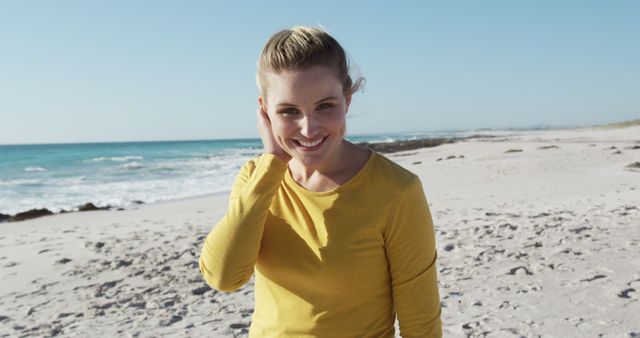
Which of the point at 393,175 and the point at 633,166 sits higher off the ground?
the point at 393,175

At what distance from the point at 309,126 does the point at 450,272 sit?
471cm

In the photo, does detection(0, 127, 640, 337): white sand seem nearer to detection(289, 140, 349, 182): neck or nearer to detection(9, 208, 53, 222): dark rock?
detection(9, 208, 53, 222): dark rock

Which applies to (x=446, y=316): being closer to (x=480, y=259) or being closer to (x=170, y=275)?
(x=480, y=259)

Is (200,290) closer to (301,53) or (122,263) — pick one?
(122,263)

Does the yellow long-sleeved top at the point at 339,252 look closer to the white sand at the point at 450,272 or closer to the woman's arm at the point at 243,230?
the woman's arm at the point at 243,230

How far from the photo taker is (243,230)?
1659mm

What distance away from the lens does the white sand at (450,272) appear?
4.54 meters

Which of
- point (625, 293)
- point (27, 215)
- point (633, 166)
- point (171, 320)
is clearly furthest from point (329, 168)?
point (633, 166)

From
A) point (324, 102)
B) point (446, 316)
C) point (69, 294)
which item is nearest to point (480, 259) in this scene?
point (446, 316)

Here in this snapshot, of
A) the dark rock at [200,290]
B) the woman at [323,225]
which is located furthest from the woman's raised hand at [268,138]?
the dark rock at [200,290]

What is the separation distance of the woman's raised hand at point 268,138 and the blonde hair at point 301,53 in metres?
0.13

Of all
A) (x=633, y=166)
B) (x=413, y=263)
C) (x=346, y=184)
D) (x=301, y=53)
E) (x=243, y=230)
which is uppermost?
(x=301, y=53)

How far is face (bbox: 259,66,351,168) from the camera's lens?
1581 mm

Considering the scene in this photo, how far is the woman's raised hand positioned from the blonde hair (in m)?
0.13
